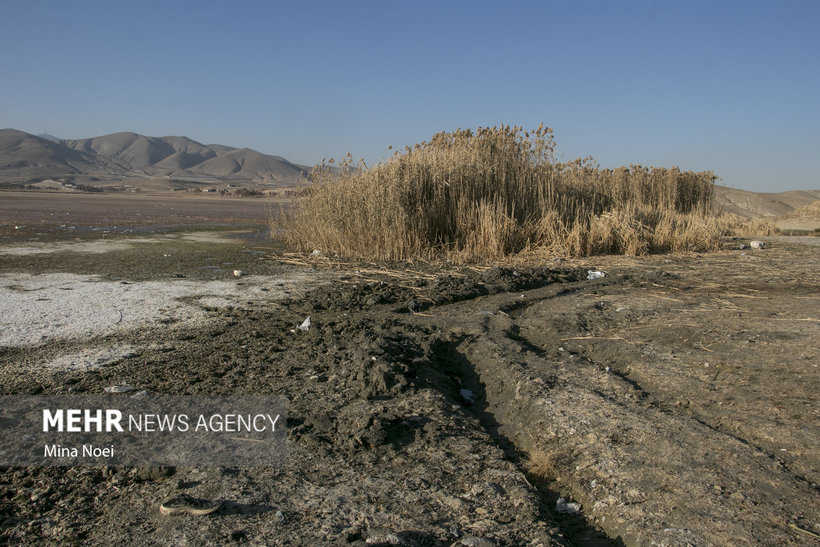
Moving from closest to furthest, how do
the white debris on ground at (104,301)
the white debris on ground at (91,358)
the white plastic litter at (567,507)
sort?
the white plastic litter at (567,507)
the white debris on ground at (91,358)
the white debris on ground at (104,301)

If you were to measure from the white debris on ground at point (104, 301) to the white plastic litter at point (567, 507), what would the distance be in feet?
10.8

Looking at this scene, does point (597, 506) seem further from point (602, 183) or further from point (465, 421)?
point (602, 183)

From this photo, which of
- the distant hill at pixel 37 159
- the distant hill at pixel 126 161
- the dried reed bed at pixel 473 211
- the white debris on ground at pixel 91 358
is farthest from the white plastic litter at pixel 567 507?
the distant hill at pixel 37 159

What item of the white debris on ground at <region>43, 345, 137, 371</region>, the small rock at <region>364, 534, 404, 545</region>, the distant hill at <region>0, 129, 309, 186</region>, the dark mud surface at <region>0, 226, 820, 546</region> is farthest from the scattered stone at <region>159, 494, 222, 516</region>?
the distant hill at <region>0, 129, 309, 186</region>

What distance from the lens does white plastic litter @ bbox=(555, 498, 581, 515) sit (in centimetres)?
205

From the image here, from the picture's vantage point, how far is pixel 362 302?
5.30m

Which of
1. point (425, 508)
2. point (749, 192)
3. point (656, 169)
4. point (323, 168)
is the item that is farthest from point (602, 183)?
point (749, 192)

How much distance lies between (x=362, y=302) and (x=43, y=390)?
110 inches

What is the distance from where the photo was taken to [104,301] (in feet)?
16.5

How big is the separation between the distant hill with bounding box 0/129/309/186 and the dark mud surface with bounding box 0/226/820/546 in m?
67.6

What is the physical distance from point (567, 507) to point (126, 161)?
127 m

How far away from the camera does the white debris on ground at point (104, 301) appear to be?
414cm

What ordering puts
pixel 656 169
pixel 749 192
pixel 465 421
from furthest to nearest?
pixel 749 192 → pixel 656 169 → pixel 465 421

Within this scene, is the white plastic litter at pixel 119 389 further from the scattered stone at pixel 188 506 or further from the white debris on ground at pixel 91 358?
the scattered stone at pixel 188 506
